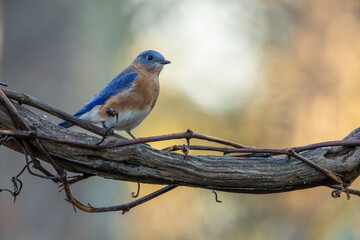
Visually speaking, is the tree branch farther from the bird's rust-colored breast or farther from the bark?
the bird's rust-colored breast

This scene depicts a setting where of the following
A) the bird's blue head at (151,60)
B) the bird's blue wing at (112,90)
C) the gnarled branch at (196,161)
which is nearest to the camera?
the gnarled branch at (196,161)

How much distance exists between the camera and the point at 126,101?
2807mm

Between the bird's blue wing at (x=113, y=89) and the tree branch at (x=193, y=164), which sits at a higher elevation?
the bird's blue wing at (x=113, y=89)

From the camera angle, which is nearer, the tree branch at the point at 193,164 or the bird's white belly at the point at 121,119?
the tree branch at the point at 193,164

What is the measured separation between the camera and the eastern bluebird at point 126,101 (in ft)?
9.05

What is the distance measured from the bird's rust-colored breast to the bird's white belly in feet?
0.08

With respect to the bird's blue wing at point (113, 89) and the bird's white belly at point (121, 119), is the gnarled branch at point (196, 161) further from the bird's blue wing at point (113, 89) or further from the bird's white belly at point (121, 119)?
the bird's blue wing at point (113, 89)

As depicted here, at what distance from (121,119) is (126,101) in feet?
0.45

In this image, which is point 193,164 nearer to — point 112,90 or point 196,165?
point 196,165

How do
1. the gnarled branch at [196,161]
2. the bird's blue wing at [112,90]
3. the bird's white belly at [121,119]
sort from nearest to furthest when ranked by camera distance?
the gnarled branch at [196,161]
the bird's white belly at [121,119]
the bird's blue wing at [112,90]

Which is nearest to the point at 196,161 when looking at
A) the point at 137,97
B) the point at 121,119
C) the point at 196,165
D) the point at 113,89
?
the point at 196,165

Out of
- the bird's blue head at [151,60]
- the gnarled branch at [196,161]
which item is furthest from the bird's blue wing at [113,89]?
the gnarled branch at [196,161]

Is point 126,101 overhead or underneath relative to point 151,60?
underneath

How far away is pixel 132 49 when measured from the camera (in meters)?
7.81
